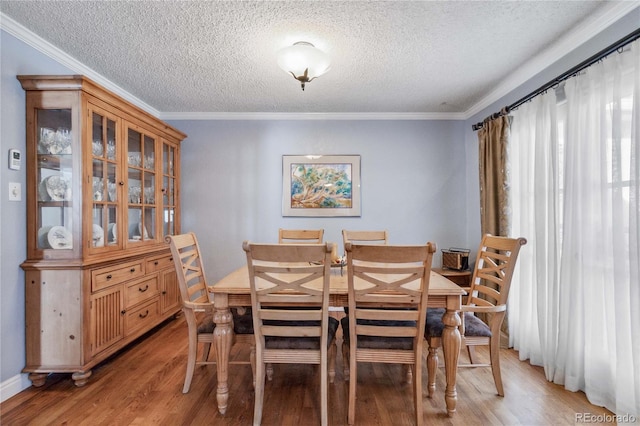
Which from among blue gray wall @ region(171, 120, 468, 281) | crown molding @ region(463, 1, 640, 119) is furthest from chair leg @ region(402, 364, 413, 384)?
crown molding @ region(463, 1, 640, 119)

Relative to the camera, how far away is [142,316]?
262cm

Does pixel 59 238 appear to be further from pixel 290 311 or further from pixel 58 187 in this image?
pixel 290 311

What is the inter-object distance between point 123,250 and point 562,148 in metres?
3.59

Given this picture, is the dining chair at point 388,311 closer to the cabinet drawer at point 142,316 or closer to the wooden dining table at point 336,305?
the wooden dining table at point 336,305

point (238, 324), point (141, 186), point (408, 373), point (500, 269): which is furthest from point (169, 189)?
point (500, 269)

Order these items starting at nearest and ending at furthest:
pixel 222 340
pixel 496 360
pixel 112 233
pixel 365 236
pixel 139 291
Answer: pixel 222 340
pixel 496 360
pixel 112 233
pixel 139 291
pixel 365 236

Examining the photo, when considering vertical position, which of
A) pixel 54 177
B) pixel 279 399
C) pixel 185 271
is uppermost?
pixel 54 177

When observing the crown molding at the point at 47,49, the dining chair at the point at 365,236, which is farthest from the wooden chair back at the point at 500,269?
the crown molding at the point at 47,49

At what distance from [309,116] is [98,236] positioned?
2.51 m

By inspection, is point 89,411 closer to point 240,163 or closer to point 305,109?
point 240,163

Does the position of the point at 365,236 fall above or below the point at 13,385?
above

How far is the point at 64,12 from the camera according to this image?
5.91ft

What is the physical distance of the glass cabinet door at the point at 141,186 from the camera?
263cm

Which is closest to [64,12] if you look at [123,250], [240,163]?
[123,250]
